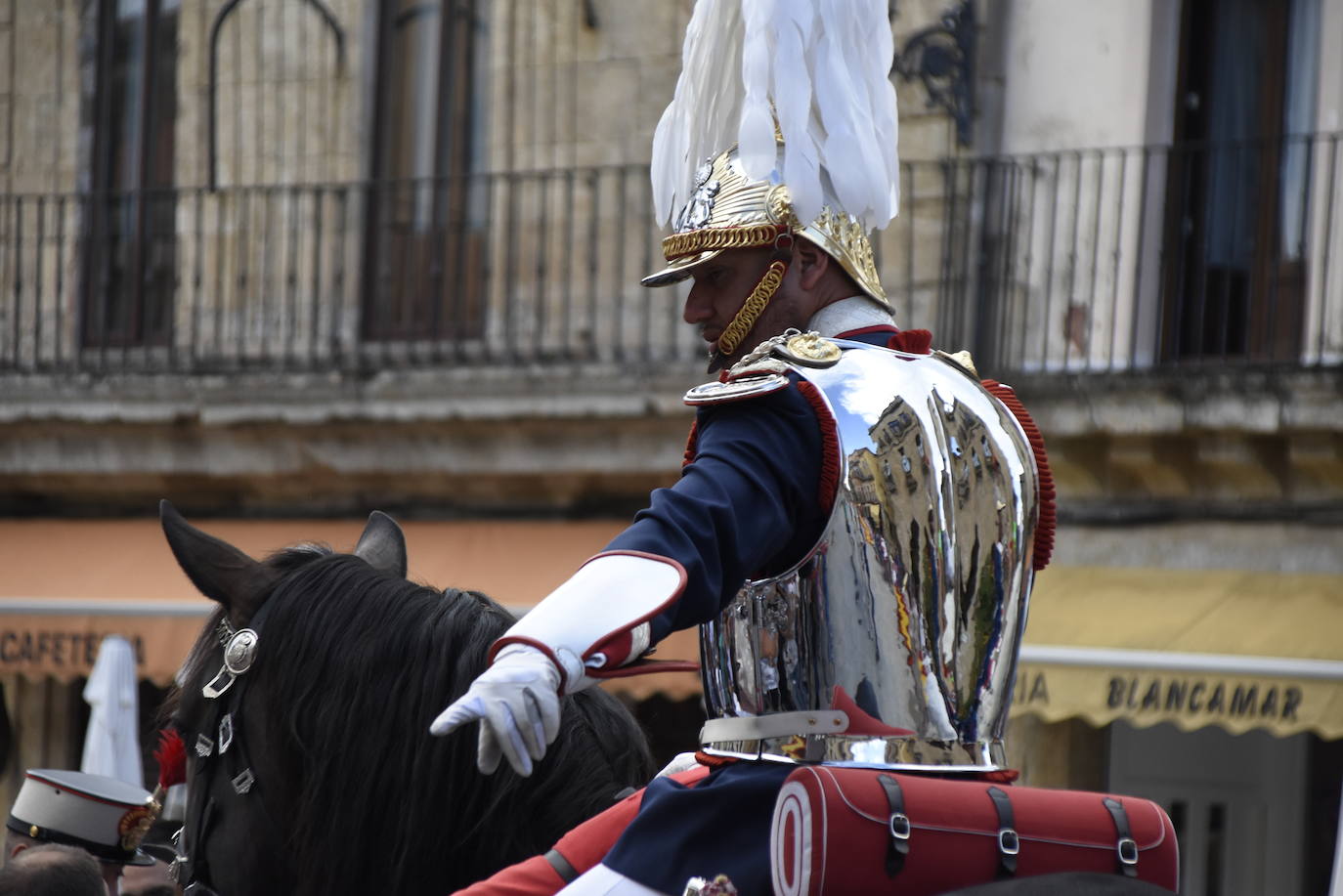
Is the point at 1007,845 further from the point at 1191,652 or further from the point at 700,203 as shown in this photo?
the point at 1191,652

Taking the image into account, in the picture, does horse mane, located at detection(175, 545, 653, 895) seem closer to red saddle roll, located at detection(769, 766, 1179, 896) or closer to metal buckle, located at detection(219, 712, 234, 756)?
metal buckle, located at detection(219, 712, 234, 756)

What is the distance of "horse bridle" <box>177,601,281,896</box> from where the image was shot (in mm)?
3176

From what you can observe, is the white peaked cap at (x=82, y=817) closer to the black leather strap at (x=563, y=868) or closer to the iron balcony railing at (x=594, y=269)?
the black leather strap at (x=563, y=868)

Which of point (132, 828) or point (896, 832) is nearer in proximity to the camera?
point (896, 832)

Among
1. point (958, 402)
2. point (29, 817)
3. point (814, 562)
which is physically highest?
point (958, 402)

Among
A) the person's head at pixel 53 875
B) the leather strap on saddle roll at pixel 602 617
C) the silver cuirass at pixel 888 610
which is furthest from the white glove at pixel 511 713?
the person's head at pixel 53 875

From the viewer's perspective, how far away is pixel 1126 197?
348 inches

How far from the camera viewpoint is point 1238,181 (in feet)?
29.0

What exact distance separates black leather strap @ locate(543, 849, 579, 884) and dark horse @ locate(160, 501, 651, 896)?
29 centimetres

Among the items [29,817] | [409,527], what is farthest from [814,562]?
[409,527]

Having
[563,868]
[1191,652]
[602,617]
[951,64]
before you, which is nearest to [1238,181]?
[951,64]

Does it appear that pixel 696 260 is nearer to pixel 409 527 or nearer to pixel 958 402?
pixel 958 402

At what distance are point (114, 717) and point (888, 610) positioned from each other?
6137mm

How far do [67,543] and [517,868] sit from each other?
8244 mm
